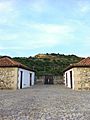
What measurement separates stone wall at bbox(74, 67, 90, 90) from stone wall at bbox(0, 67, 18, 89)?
588cm

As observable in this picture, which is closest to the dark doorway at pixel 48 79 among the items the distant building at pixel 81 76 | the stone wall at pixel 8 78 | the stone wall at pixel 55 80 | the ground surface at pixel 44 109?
the stone wall at pixel 55 80

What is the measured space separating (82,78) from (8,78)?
7166 millimetres

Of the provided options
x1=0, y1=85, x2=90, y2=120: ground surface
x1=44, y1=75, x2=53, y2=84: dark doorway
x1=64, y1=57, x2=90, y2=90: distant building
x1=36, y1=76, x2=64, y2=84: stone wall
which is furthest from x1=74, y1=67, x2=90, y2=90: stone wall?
x1=44, y1=75, x2=53, y2=84: dark doorway

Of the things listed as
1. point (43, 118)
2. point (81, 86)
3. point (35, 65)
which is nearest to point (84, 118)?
point (43, 118)

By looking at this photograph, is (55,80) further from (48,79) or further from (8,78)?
(8,78)

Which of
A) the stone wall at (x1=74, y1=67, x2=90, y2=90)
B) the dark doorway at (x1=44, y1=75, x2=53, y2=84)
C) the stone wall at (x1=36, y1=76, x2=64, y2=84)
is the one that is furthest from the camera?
the dark doorway at (x1=44, y1=75, x2=53, y2=84)

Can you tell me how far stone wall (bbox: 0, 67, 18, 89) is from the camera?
22078 millimetres

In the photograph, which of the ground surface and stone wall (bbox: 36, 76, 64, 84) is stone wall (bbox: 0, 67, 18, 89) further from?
stone wall (bbox: 36, 76, 64, 84)

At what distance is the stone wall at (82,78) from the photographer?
21.3m

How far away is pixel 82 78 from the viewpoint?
2150 centimetres

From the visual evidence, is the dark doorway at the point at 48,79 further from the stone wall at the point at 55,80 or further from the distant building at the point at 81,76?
the distant building at the point at 81,76

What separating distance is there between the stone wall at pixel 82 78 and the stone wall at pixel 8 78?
5878mm

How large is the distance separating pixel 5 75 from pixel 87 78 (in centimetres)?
797

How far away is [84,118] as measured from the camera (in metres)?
7.34
